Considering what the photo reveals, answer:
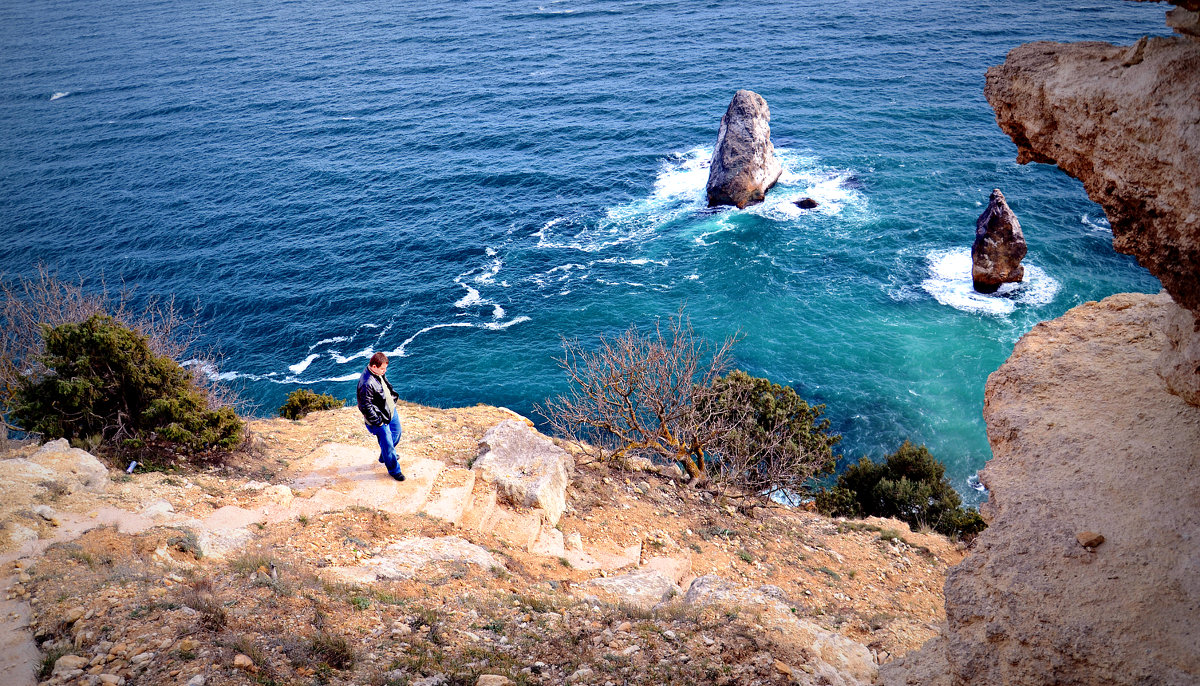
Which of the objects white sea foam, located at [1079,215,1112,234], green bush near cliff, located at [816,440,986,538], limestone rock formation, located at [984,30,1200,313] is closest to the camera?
limestone rock formation, located at [984,30,1200,313]

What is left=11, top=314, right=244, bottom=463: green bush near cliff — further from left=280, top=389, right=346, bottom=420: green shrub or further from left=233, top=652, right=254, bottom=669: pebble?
left=233, top=652, right=254, bottom=669: pebble

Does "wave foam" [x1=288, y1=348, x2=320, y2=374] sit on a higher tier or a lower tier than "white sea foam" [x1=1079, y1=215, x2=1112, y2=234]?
lower

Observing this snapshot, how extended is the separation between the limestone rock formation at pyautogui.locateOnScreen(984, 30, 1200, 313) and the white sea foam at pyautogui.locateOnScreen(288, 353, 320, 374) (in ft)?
142

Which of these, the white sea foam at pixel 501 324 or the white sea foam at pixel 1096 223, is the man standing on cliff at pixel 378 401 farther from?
the white sea foam at pixel 1096 223

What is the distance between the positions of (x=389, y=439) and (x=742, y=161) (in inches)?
1913

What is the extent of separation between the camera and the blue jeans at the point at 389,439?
581 inches

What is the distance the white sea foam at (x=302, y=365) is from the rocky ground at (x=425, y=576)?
994 inches

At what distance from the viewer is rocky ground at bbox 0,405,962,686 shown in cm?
934

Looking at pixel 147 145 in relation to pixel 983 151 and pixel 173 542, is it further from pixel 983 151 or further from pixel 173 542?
pixel 983 151

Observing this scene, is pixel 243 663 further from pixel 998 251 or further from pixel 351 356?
pixel 998 251

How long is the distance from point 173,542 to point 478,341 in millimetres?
33528

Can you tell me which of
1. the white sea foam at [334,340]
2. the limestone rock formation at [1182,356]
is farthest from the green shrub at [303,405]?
the limestone rock formation at [1182,356]

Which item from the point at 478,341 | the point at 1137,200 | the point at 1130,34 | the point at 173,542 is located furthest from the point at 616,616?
the point at 1130,34

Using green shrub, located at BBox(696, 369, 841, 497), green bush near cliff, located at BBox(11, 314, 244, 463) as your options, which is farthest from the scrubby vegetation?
green shrub, located at BBox(696, 369, 841, 497)
